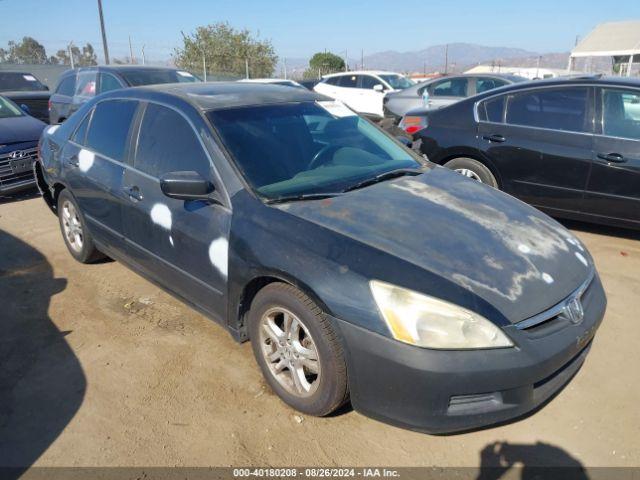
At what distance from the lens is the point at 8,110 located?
26.1ft

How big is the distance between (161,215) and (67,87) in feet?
26.8

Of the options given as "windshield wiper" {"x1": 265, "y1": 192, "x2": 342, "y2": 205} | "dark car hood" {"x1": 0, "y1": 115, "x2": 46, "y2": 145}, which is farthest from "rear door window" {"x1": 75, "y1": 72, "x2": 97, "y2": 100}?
"windshield wiper" {"x1": 265, "y1": 192, "x2": 342, "y2": 205}

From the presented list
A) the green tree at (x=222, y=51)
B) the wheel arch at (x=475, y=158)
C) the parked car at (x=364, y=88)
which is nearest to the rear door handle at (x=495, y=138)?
the wheel arch at (x=475, y=158)

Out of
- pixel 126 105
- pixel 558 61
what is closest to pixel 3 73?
pixel 126 105

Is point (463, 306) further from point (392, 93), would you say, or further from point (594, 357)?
point (392, 93)

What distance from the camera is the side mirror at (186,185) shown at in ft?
9.16

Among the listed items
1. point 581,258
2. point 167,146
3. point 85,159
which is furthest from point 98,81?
point 581,258

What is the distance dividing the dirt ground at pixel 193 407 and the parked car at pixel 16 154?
3.67 metres

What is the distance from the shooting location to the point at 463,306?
218 cm

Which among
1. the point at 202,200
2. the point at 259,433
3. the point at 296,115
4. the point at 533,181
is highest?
the point at 296,115

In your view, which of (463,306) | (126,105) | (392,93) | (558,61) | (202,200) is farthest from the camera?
(558,61)

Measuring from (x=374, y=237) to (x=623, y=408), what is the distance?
5.44ft

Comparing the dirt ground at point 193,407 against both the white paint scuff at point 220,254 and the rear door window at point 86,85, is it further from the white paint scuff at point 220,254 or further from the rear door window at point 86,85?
the rear door window at point 86,85

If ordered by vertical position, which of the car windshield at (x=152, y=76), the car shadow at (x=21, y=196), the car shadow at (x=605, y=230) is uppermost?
the car windshield at (x=152, y=76)
